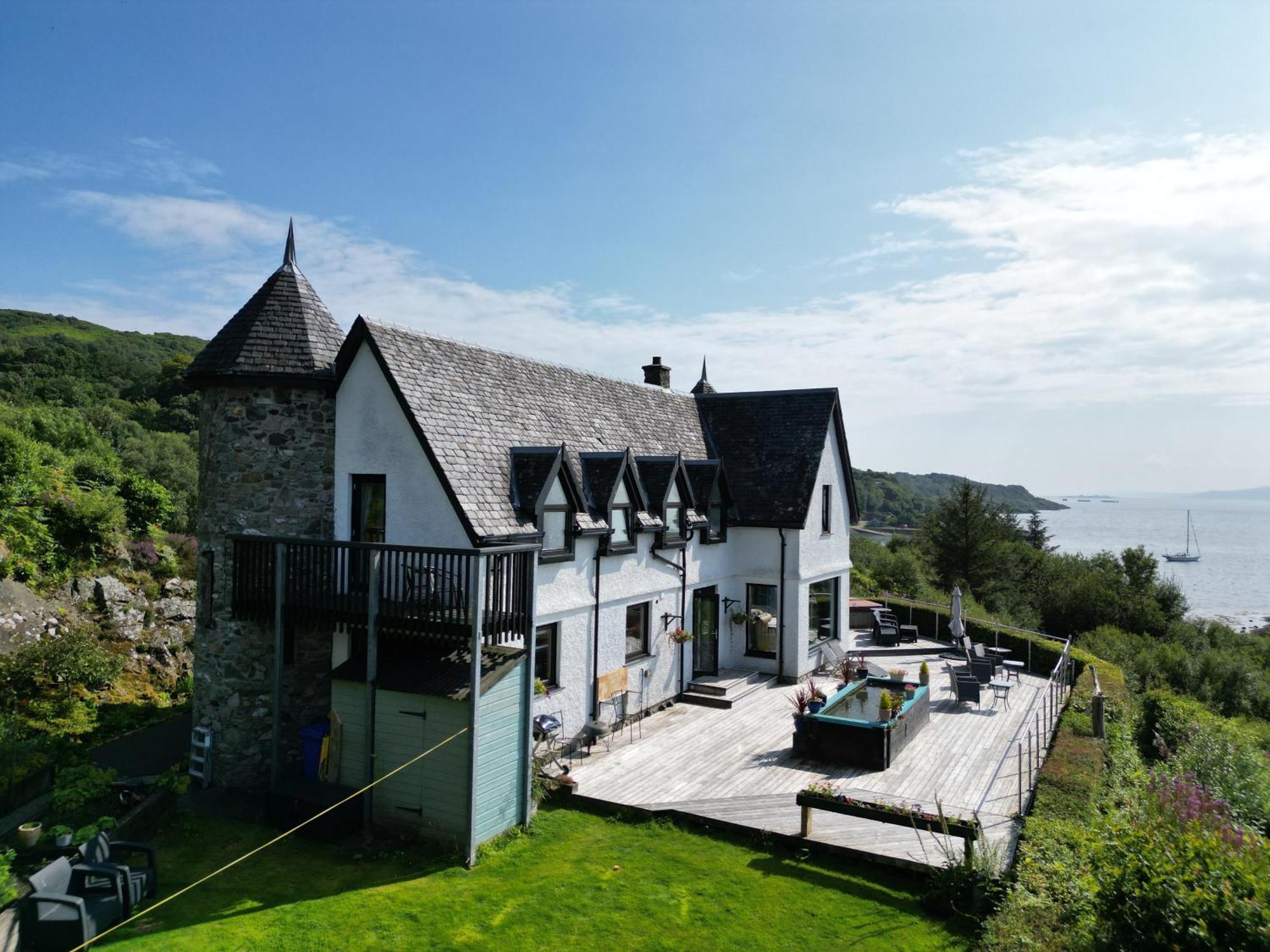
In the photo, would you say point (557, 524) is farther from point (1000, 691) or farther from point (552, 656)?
point (1000, 691)

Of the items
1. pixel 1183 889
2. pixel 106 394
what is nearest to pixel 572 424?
pixel 1183 889

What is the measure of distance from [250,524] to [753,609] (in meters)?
13.4

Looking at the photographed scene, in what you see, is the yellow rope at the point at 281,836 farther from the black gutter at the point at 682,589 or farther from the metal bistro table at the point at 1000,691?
the metal bistro table at the point at 1000,691

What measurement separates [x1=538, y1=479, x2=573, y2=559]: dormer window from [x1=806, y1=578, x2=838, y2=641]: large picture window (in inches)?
445

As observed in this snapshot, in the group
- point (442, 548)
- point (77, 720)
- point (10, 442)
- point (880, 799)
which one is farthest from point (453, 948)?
point (10, 442)

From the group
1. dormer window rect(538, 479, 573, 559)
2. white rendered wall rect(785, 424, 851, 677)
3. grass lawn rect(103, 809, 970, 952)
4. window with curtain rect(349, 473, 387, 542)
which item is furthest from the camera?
white rendered wall rect(785, 424, 851, 677)

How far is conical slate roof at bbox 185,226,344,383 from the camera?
14.3m

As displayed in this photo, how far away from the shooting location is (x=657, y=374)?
25844mm

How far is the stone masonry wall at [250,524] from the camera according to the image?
1438 cm

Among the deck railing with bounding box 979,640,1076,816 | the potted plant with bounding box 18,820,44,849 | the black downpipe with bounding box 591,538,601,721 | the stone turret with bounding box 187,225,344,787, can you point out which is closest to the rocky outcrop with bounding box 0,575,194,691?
the stone turret with bounding box 187,225,344,787

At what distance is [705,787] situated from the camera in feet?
45.0

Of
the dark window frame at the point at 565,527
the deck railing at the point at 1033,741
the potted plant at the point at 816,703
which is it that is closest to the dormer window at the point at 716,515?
the potted plant at the point at 816,703

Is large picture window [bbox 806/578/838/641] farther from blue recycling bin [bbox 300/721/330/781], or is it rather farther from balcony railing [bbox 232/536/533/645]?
blue recycling bin [bbox 300/721/330/781]

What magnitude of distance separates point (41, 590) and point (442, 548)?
15.8 m
